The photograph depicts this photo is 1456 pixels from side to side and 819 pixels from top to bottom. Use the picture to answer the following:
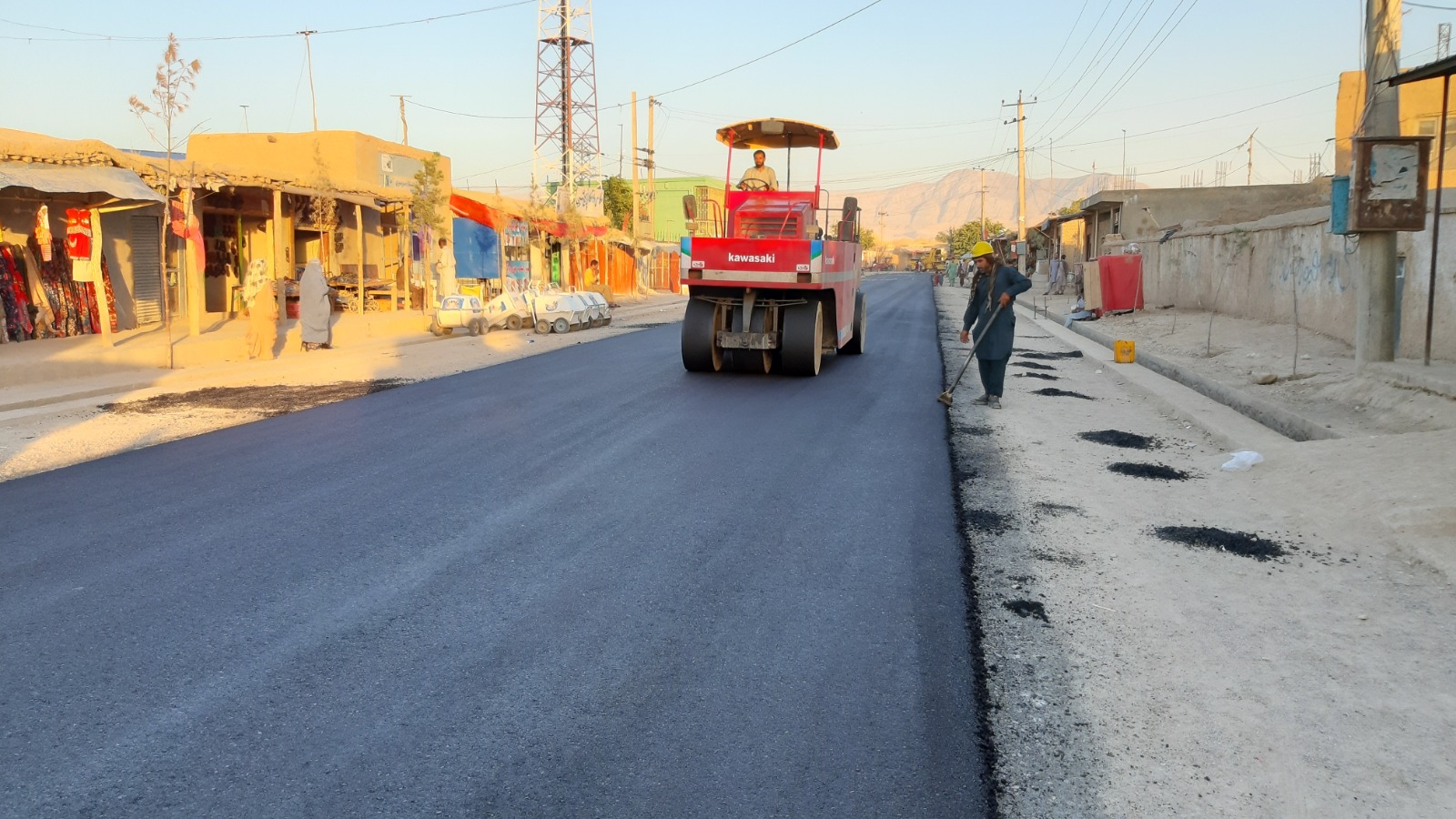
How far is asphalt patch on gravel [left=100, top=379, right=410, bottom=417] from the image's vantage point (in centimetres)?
1123

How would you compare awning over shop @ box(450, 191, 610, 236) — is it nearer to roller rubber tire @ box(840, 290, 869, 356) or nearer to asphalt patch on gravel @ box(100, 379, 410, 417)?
roller rubber tire @ box(840, 290, 869, 356)

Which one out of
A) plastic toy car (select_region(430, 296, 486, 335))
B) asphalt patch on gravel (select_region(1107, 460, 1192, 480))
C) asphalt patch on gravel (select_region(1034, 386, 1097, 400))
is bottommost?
asphalt patch on gravel (select_region(1107, 460, 1192, 480))

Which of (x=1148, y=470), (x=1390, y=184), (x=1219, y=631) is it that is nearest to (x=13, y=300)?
(x=1148, y=470)

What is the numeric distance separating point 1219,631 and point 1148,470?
374 centimetres

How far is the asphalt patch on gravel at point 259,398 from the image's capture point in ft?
36.8

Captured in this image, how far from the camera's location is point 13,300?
651 inches

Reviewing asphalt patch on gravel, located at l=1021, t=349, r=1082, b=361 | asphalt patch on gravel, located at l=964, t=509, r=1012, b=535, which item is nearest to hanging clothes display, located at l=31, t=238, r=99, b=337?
asphalt patch on gravel, located at l=1021, t=349, r=1082, b=361

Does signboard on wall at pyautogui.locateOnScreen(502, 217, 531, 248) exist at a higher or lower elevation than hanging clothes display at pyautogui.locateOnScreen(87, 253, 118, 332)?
higher

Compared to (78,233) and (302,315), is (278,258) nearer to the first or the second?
(302,315)

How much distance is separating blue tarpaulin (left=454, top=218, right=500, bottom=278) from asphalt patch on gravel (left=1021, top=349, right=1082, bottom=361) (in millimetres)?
21327

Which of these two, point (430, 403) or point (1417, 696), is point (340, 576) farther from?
point (430, 403)

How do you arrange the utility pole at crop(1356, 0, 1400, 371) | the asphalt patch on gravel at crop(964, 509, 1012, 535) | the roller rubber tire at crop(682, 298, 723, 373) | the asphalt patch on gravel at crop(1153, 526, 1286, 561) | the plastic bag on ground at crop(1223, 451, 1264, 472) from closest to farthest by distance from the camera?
the asphalt patch on gravel at crop(1153, 526, 1286, 561)
the asphalt patch on gravel at crop(964, 509, 1012, 535)
the plastic bag on ground at crop(1223, 451, 1264, 472)
the utility pole at crop(1356, 0, 1400, 371)
the roller rubber tire at crop(682, 298, 723, 373)

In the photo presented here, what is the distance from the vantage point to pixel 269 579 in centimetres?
502

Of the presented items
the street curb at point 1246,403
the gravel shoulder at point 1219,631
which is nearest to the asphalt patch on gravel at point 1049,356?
the street curb at point 1246,403
